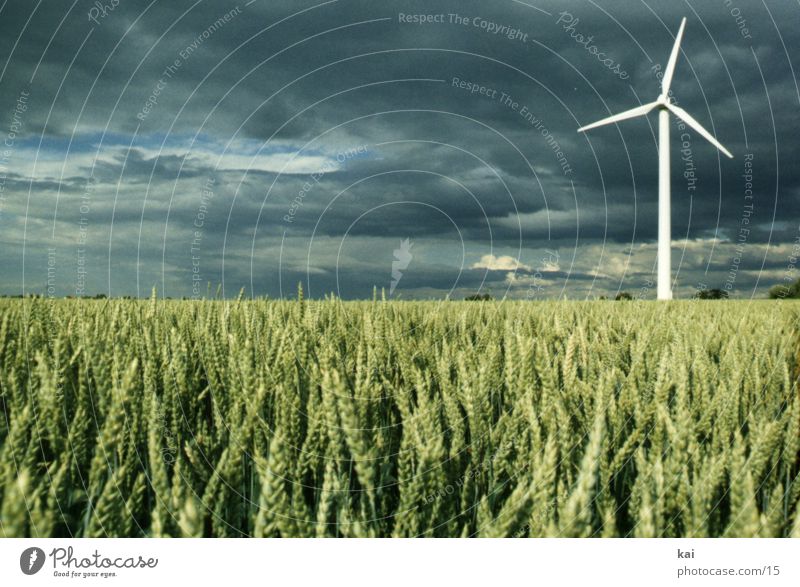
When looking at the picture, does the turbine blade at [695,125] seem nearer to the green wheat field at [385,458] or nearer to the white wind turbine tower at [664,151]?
the white wind turbine tower at [664,151]

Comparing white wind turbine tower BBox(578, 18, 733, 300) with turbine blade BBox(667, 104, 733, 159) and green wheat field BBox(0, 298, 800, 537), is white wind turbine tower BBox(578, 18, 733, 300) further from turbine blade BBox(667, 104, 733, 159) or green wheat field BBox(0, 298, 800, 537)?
green wheat field BBox(0, 298, 800, 537)

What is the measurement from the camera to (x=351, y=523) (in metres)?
1.24

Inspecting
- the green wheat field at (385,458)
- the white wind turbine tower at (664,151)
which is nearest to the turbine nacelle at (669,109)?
the white wind turbine tower at (664,151)

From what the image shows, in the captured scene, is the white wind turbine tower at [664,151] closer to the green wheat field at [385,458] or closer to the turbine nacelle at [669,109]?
the turbine nacelle at [669,109]

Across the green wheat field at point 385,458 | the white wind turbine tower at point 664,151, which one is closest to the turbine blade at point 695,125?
the white wind turbine tower at point 664,151

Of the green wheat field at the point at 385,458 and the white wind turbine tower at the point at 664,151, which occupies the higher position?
the white wind turbine tower at the point at 664,151

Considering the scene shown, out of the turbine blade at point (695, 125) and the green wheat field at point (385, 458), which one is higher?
the turbine blade at point (695, 125)

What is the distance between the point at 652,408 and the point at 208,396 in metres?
1.73

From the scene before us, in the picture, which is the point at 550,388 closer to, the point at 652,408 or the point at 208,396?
the point at 652,408

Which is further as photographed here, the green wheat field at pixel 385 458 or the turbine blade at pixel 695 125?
the turbine blade at pixel 695 125

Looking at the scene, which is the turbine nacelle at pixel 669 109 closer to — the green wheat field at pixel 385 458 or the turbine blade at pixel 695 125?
the turbine blade at pixel 695 125

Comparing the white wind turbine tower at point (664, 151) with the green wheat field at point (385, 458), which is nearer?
the green wheat field at point (385, 458)
